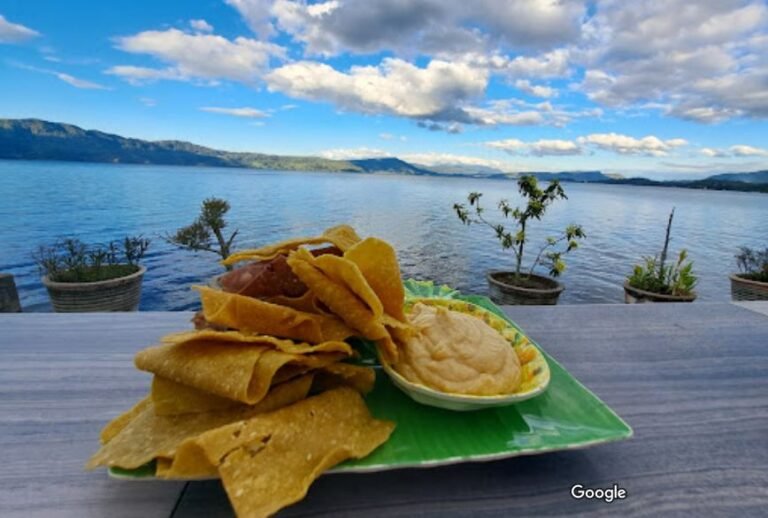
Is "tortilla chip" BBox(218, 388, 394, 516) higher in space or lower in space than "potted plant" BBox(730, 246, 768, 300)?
higher

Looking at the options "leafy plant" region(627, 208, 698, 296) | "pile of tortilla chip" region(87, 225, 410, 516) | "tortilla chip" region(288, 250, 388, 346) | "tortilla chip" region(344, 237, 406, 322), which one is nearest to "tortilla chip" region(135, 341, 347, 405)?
"pile of tortilla chip" region(87, 225, 410, 516)

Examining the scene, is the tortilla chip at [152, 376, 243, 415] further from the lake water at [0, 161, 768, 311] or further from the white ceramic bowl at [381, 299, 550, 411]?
the lake water at [0, 161, 768, 311]

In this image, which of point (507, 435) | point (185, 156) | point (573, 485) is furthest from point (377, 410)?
point (185, 156)

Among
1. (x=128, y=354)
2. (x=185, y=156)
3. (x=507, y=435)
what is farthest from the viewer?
(x=185, y=156)

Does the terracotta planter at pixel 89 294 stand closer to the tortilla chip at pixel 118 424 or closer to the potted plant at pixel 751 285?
the tortilla chip at pixel 118 424

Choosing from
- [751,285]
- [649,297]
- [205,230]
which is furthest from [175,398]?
[751,285]

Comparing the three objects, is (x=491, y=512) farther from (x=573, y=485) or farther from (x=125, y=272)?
(x=125, y=272)

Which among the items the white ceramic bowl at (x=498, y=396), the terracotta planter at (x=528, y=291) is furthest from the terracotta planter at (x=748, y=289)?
the white ceramic bowl at (x=498, y=396)
